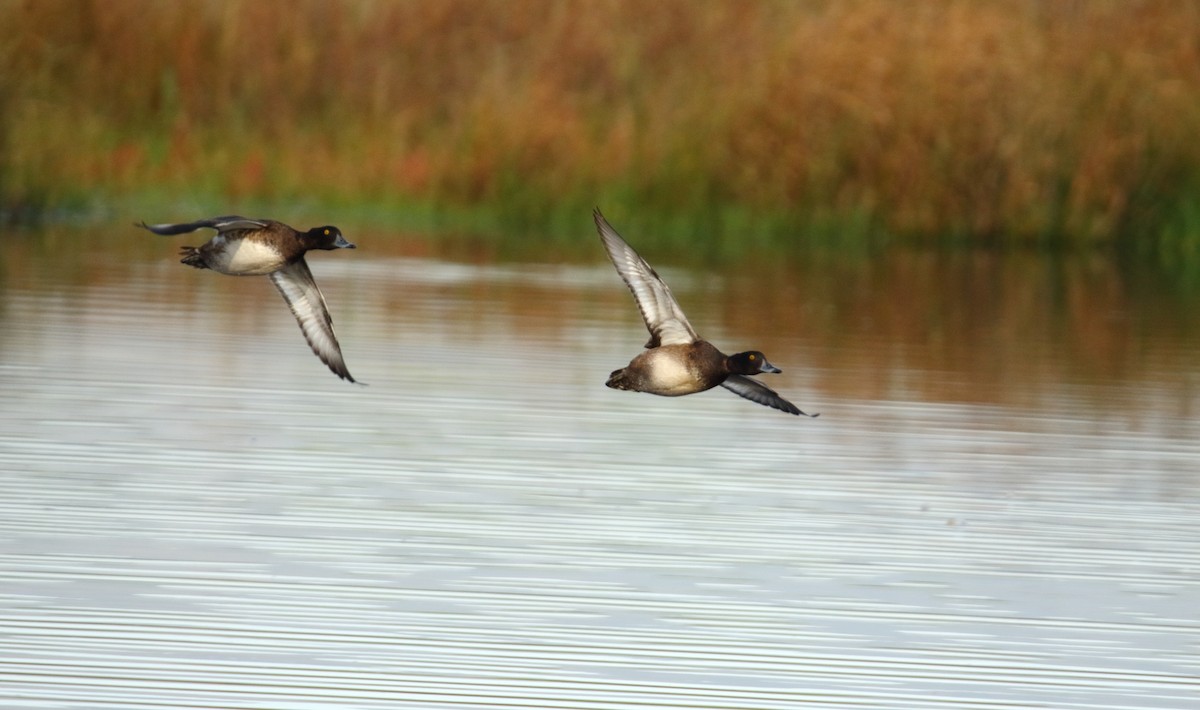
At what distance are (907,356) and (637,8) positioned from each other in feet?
37.6

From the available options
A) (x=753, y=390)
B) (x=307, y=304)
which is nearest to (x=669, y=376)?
(x=753, y=390)

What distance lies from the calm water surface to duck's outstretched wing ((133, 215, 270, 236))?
1312mm

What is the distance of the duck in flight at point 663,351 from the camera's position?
789cm

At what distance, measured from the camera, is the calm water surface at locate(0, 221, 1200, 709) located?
776 cm

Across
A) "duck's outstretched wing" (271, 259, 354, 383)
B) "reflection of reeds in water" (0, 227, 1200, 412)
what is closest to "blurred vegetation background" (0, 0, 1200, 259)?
"reflection of reeds in water" (0, 227, 1200, 412)

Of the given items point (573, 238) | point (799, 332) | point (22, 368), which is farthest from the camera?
point (573, 238)

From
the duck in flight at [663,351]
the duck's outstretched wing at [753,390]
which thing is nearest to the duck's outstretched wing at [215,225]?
the duck in flight at [663,351]

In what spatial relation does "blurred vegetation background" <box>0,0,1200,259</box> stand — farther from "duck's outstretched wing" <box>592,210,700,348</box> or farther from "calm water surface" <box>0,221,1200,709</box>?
"duck's outstretched wing" <box>592,210,700,348</box>

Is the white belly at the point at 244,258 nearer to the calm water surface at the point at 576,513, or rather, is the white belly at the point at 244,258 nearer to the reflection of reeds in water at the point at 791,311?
the calm water surface at the point at 576,513

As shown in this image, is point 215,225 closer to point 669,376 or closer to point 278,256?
point 278,256

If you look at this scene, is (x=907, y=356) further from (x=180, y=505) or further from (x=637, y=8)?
(x=637, y=8)

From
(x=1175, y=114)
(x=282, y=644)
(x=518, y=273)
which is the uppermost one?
(x=1175, y=114)

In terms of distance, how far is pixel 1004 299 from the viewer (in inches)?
838

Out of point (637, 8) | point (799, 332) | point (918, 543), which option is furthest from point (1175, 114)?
point (918, 543)
